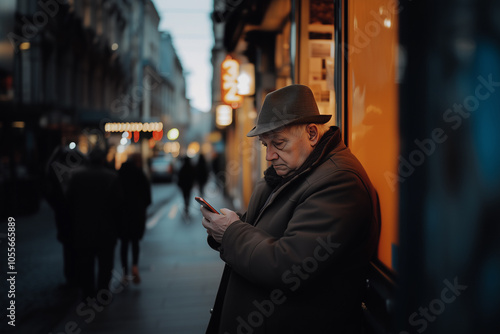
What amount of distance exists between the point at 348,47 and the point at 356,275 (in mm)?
1480

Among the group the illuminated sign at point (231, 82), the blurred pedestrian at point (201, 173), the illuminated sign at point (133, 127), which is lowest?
the blurred pedestrian at point (201, 173)

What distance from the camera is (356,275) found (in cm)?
179

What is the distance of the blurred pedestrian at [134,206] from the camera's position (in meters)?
6.17

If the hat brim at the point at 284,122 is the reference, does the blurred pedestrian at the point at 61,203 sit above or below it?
below

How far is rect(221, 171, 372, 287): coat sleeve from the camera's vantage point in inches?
62.6

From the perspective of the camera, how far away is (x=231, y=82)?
10461mm

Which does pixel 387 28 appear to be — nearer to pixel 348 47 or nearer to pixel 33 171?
pixel 348 47

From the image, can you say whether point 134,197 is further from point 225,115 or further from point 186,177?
point 225,115

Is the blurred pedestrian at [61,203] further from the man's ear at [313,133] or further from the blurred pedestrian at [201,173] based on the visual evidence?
the blurred pedestrian at [201,173]

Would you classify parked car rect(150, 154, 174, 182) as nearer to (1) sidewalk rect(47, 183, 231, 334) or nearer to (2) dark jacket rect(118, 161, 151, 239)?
(1) sidewalk rect(47, 183, 231, 334)

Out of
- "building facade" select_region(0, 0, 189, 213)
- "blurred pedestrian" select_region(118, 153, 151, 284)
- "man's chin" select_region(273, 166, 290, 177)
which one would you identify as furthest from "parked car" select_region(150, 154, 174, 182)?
"man's chin" select_region(273, 166, 290, 177)

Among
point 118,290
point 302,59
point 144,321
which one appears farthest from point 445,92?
point 118,290

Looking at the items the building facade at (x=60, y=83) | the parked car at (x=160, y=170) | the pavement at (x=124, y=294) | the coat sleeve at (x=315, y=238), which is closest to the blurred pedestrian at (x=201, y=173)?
the building facade at (x=60, y=83)

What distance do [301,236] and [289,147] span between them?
18.3 inches
